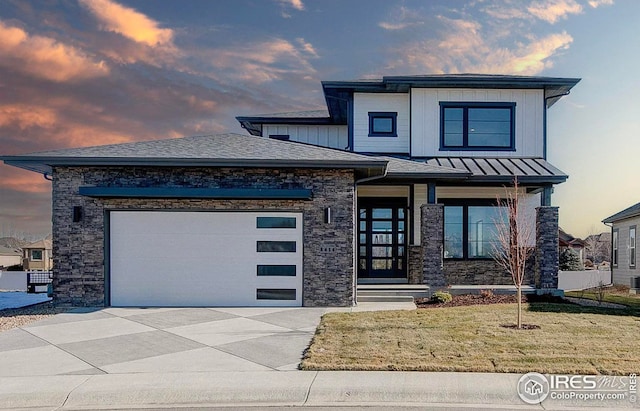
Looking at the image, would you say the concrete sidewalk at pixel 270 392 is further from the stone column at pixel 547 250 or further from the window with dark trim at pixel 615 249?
the window with dark trim at pixel 615 249

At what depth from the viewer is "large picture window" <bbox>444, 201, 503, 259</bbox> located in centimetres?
1547

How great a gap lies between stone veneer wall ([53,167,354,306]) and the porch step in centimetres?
107

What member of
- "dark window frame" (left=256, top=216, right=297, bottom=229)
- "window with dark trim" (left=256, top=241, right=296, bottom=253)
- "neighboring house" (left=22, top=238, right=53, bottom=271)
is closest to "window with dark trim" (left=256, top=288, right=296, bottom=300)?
"window with dark trim" (left=256, top=241, right=296, bottom=253)

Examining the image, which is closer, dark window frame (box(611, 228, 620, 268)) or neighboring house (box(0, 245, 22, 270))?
dark window frame (box(611, 228, 620, 268))

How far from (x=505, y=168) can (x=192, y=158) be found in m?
9.74

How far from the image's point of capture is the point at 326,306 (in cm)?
1182

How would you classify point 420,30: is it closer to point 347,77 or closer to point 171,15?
point 347,77

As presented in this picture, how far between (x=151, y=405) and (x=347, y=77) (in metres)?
14.7

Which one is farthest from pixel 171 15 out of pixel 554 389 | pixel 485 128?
pixel 554 389

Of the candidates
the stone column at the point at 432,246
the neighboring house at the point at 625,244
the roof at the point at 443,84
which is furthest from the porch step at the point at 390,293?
the neighboring house at the point at 625,244

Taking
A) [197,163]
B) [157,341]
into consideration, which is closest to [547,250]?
[197,163]

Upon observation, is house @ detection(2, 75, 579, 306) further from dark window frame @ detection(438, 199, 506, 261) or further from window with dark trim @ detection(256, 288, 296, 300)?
dark window frame @ detection(438, 199, 506, 261)

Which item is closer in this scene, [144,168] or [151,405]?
[151,405]

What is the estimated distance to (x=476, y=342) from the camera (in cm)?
770
